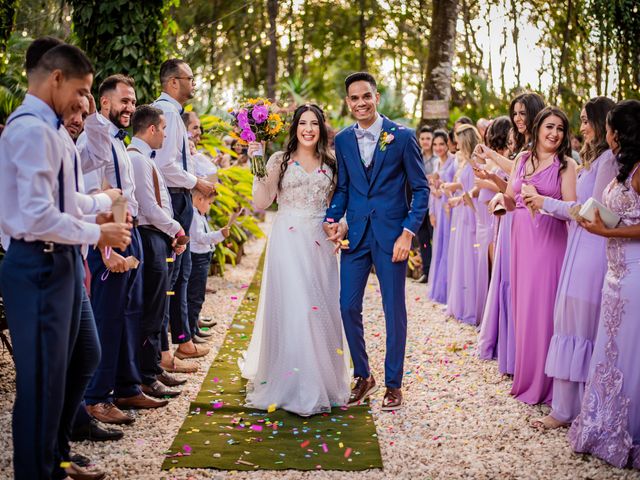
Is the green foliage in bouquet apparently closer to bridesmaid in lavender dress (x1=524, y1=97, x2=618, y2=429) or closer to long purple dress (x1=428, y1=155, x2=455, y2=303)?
long purple dress (x1=428, y1=155, x2=455, y2=303)

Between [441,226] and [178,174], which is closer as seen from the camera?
[178,174]

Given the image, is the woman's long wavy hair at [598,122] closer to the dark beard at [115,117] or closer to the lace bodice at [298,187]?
the lace bodice at [298,187]

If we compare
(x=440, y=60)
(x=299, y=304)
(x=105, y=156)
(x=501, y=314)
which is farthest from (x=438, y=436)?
(x=440, y=60)

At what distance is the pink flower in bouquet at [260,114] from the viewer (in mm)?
5461

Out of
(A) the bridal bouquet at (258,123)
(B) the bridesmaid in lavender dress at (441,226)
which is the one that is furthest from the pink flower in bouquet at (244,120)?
(B) the bridesmaid in lavender dress at (441,226)

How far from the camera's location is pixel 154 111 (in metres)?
5.55

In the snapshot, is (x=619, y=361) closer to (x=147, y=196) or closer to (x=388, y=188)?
(x=388, y=188)

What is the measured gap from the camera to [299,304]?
5.52 metres

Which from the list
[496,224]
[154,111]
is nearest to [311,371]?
[154,111]

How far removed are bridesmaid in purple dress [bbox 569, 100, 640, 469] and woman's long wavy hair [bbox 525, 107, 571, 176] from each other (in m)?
0.89

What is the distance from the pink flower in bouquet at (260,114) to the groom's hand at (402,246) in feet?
4.53

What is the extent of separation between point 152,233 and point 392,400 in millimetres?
2252

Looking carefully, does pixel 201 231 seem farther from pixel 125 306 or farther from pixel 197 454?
pixel 197 454

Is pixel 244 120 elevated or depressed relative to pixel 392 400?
elevated
